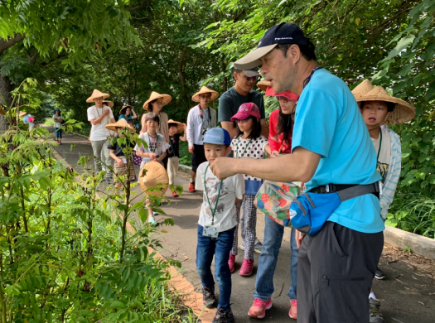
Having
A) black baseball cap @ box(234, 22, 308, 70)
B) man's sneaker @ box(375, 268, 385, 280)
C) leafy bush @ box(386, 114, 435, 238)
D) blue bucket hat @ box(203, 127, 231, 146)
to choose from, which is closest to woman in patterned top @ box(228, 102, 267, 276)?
blue bucket hat @ box(203, 127, 231, 146)

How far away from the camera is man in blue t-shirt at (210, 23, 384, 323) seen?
1482 mm

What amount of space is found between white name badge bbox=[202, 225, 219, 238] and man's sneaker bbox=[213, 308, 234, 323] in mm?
628

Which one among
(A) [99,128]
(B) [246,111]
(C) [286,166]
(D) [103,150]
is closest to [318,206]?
(C) [286,166]

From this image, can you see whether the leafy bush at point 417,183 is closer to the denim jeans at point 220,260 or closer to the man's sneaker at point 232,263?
the man's sneaker at point 232,263

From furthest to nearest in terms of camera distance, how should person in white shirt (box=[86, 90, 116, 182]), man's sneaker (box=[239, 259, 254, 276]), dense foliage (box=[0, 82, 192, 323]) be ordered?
person in white shirt (box=[86, 90, 116, 182]) < man's sneaker (box=[239, 259, 254, 276]) < dense foliage (box=[0, 82, 192, 323])

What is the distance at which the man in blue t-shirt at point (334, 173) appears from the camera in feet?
4.86

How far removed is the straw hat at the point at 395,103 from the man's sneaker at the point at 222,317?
7.05 ft

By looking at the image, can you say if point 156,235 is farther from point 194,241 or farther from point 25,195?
point 25,195

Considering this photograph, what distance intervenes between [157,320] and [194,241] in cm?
216

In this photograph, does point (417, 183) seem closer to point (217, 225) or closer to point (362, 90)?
point (362, 90)

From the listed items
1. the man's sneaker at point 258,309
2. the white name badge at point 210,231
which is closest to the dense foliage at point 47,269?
the white name badge at point 210,231

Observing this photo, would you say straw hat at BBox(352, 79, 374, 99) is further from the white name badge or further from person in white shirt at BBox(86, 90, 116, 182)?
person in white shirt at BBox(86, 90, 116, 182)

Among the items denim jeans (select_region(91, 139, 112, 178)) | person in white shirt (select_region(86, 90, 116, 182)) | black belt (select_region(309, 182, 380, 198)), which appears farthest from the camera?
person in white shirt (select_region(86, 90, 116, 182))

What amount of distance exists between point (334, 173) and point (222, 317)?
1791mm
